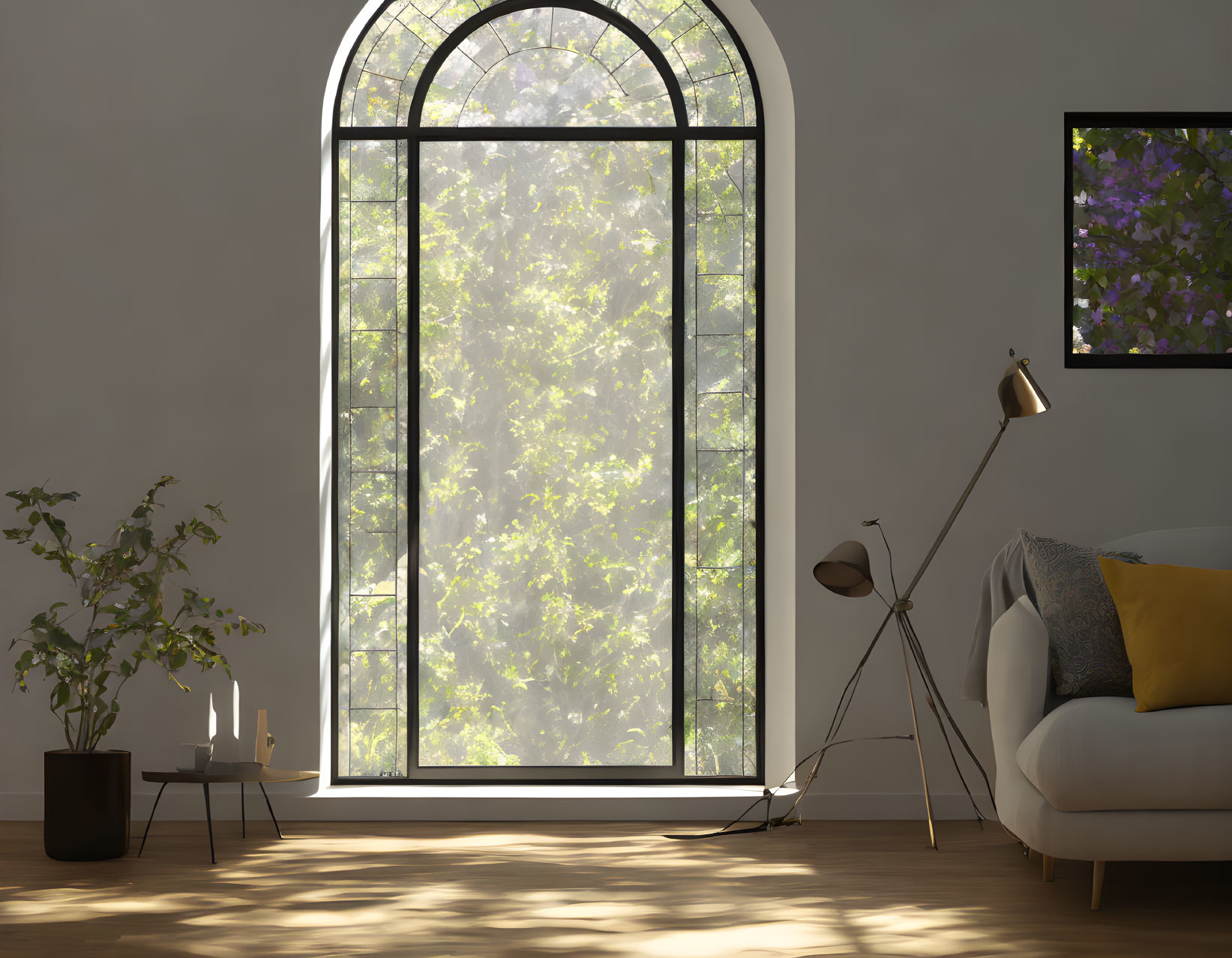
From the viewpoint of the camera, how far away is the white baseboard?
334 cm

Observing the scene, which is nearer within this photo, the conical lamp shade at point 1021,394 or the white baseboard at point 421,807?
the conical lamp shade at point 1021,394

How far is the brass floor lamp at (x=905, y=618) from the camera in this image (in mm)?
2961

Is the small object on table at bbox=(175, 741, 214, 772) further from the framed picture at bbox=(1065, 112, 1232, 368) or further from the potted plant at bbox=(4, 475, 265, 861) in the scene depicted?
the framed picture at bbox=(1065, 112, 1232, 368)

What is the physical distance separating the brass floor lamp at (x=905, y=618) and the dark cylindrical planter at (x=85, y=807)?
1657 mm

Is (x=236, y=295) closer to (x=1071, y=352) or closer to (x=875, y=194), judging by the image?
(x=875, y=194)

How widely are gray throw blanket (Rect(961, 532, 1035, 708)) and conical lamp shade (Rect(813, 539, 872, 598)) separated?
375mm

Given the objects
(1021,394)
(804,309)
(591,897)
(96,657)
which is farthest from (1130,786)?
(96,657)

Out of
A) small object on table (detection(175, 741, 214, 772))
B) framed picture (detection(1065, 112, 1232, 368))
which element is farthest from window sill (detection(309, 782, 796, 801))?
framed picture (detection(1065, 112, 1232, 368))

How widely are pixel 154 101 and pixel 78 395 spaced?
1.04m

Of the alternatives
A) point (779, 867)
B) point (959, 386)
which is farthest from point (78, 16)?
point (779, 867)

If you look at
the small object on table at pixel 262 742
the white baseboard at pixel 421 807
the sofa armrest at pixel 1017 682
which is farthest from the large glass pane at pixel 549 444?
the sofa armrest at pixel 1017 682

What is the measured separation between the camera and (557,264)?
3678 mm

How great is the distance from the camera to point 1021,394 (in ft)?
9.77

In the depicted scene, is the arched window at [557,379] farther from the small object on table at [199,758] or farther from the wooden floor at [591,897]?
the small object on table at [199,758]
